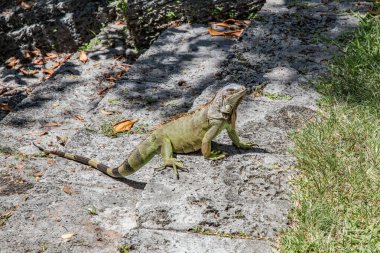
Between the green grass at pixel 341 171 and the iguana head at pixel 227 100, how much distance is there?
471 millimetres

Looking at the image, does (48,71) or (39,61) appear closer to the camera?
(48,71)

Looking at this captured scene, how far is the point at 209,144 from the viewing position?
3.59 m

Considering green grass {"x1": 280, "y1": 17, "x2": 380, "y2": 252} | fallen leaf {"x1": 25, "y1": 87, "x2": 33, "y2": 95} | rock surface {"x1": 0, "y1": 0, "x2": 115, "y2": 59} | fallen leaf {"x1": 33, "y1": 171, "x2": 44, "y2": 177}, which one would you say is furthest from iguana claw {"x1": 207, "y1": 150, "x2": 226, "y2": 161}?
rock surface {"x1": 0, "y1": 0, "x2": 115, "y2": 59}

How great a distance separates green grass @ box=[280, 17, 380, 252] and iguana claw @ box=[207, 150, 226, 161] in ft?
1.52

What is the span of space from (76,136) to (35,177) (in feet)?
1.51

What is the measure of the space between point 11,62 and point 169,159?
470cm

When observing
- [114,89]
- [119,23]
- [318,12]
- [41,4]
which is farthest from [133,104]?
[41,4]

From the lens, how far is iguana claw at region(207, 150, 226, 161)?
3576 mm

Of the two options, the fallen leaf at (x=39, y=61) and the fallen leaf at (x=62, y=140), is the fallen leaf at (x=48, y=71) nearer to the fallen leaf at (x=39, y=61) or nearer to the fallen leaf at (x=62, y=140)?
the fallen leaf at (x=39, y=61)

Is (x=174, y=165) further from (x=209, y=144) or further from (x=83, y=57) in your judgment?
(x=83, y=57)

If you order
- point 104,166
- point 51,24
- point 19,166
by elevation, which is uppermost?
point 104,166

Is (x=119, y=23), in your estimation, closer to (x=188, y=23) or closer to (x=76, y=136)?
(x=188, y=23)

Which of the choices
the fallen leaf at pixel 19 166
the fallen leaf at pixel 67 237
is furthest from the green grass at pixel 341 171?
the fallen leaf at pixel 19 166

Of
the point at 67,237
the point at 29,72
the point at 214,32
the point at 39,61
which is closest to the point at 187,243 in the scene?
the point at 67,237
